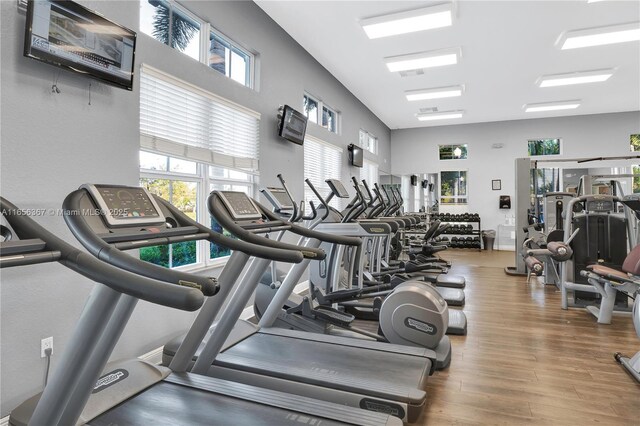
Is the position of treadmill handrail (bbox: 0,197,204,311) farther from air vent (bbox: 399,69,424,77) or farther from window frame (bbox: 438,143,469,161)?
window frame (bbox: 438,143,469,161)

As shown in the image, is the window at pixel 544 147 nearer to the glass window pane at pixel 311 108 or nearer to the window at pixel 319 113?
the window at pixel 319 113

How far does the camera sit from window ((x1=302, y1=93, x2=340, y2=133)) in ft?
20.7

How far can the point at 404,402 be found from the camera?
1.99 meters

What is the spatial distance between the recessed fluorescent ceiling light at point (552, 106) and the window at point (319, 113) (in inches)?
194

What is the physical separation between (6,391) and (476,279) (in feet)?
20.3

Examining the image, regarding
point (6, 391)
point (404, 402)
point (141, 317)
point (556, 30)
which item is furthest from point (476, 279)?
point (6, 391)

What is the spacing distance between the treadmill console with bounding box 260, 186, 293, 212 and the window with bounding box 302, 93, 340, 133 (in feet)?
9.33

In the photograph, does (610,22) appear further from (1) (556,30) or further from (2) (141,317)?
(2) (141,317)

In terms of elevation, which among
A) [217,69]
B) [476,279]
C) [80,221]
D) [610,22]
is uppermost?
[610,22]

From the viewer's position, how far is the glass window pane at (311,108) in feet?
20.6

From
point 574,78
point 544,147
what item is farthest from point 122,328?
point 544,147

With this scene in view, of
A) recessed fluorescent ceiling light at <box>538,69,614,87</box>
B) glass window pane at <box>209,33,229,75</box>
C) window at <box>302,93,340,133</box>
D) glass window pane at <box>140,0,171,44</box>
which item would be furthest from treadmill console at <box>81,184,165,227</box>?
recessed fluorescent ceiling light at <box>538,69,614,87</box>

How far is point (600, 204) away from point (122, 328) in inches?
201

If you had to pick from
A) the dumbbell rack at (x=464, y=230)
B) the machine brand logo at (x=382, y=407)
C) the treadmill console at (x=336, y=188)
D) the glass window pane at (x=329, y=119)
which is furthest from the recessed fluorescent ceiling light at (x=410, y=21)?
the dumbbell rack at (x=464, y=230)
